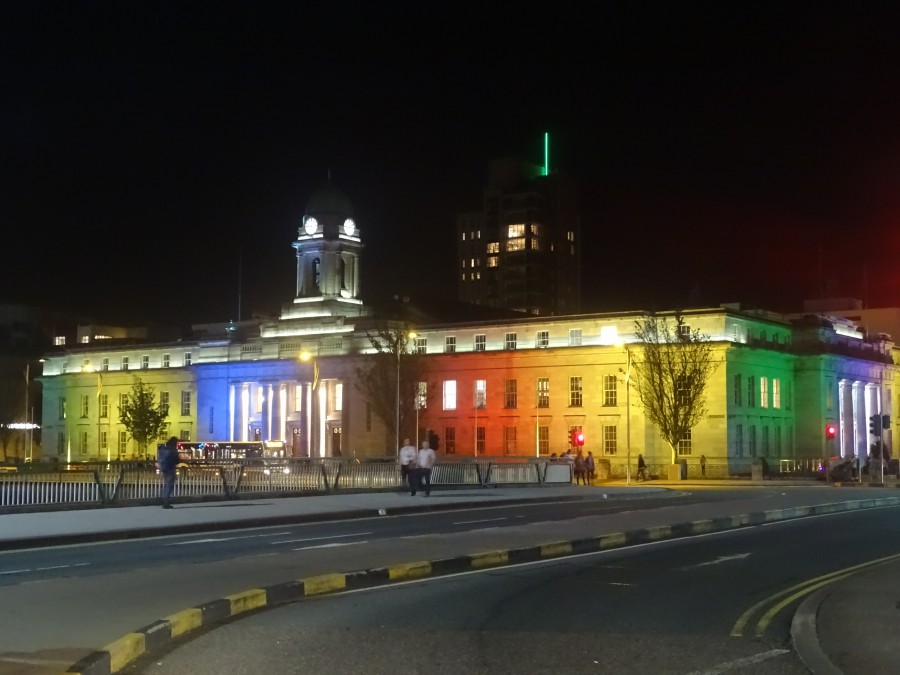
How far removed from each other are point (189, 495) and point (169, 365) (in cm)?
8421

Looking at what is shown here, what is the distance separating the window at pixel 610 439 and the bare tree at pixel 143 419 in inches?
1600

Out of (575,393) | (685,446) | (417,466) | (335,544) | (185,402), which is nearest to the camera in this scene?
(335,544)

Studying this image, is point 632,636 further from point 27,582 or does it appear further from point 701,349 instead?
point 701,349

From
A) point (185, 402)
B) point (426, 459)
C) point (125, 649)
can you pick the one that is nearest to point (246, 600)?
point (125, 649)

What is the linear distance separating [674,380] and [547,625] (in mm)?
66839

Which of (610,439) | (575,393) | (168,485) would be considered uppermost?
(575,393)

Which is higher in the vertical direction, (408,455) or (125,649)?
(408,455)

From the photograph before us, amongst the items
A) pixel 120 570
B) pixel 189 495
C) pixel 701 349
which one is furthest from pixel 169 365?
pixel 120 570

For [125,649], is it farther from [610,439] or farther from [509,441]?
[509,441]

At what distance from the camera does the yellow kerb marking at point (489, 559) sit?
60.8 ft

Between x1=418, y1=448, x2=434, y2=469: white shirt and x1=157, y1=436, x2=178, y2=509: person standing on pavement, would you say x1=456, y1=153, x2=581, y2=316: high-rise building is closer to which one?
x1=418, y1=448, x2=434, y2=469: white shirt

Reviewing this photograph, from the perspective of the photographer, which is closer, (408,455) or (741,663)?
(741,663)

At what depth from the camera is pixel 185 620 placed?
40.5ft

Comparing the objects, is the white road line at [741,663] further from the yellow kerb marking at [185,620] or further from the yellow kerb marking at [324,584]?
the yellow kerb marking at [324,584]
